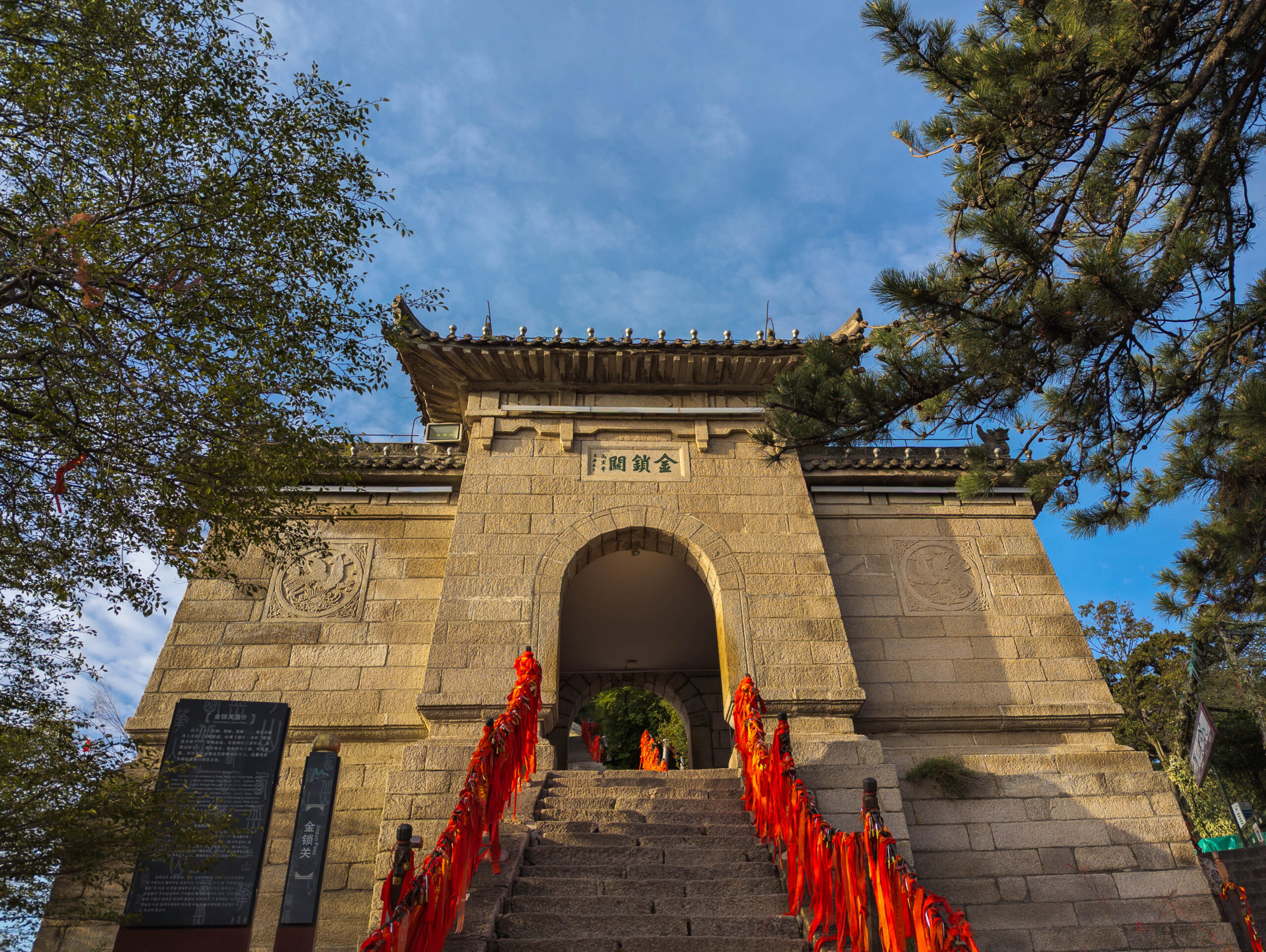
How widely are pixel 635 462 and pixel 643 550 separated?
922mm

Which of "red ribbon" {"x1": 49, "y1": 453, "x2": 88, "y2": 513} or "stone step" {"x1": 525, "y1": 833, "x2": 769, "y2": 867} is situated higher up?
"red ribbon" {"x1": 49, "y1": 453, "x2": 88, "y2": 513}

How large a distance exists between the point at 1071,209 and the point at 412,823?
596 centimetres

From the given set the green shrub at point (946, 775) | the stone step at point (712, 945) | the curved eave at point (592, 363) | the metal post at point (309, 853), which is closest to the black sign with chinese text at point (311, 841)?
the metal post at point (309, 853)

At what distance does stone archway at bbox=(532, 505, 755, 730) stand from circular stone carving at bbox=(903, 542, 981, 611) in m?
2.03

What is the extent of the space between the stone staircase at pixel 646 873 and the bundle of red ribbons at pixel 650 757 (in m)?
9.93

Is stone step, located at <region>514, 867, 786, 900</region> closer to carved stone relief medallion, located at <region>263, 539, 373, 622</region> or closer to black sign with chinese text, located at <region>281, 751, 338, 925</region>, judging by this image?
black sign with chinese text, located at <region>281, 751, 338, 925</region>

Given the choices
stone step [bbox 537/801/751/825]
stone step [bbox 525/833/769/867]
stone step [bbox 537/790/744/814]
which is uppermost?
stone step [bbox 537/790/744/814]

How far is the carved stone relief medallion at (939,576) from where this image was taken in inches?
317

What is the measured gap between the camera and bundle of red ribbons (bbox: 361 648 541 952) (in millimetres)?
3439

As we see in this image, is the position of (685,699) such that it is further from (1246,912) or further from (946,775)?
(1246,912)

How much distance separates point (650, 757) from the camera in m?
16.2

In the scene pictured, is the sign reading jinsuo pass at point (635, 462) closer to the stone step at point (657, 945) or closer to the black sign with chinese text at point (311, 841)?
the black sign with chinese text at point (311, 841)

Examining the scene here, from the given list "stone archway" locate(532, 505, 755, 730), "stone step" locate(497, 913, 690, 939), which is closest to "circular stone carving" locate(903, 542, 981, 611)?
"stone archway" locate(532, 505, 755, 730)

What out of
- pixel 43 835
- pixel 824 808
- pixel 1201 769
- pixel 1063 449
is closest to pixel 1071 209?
pixel 1063 449
